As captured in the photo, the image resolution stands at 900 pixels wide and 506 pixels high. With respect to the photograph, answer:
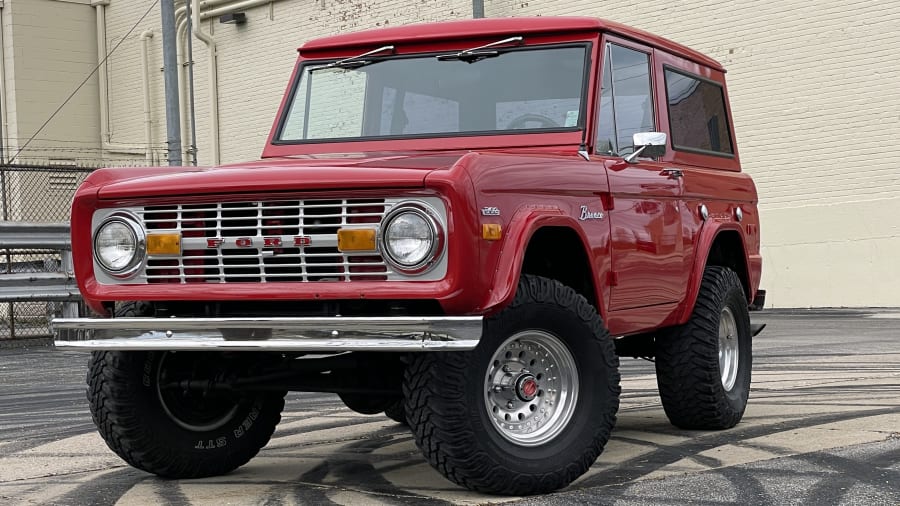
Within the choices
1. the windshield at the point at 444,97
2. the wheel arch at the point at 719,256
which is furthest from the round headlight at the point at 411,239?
the wheel arch at the point at 719,256

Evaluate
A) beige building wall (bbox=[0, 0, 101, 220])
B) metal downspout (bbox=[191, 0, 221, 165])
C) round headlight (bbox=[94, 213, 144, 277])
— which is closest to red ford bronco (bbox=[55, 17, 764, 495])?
round headlight (bbox=[94, 213, 144, 277])

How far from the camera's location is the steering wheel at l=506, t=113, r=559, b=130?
21.0 feet

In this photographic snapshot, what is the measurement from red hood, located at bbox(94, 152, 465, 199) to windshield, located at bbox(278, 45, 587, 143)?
0.91 m

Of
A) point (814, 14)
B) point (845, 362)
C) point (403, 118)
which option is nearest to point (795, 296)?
point (814, 14)

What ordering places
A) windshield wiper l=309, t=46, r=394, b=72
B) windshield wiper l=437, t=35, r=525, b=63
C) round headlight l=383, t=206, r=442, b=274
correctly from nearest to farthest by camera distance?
round headlight l=383, t=206, r=442, b=274, windshield wiper l=437, t=35, r=525, b=63, windshield wiper l=309, t=46, r=394, b=72

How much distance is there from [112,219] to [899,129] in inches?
595

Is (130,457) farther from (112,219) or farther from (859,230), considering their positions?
(859,230)

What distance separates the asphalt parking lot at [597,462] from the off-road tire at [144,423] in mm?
108

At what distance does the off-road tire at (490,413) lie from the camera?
16.2 feet

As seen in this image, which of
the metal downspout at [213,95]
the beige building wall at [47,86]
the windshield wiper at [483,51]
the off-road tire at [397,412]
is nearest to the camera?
the windshield wiper at [483,51]

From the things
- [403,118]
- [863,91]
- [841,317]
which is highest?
[863,91]

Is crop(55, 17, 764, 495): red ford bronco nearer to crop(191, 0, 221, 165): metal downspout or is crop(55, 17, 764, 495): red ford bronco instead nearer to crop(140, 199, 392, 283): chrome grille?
crop(140, 199, 392, 283): chrome grille

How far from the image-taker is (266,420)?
6.28 metres

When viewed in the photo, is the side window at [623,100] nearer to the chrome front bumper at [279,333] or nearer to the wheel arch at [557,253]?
the wheel arch at [557,253]
